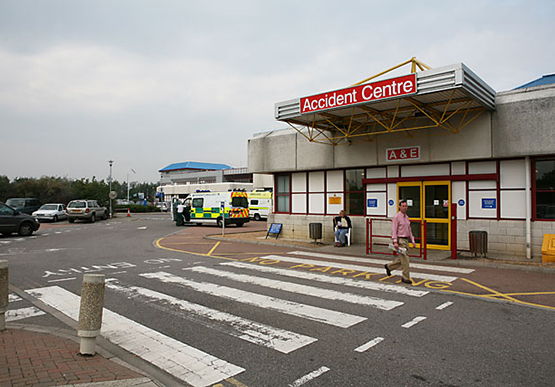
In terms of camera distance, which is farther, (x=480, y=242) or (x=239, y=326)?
(x=480, y=242)

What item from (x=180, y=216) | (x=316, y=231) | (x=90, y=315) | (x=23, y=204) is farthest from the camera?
(x=23, y=204)

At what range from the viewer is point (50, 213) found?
33.8m

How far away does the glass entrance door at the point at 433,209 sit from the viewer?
14.4 m

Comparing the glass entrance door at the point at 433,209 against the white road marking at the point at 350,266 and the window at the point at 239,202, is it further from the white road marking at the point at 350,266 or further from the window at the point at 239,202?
the window at the point at 239,202

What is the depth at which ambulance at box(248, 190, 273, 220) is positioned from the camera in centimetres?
3603

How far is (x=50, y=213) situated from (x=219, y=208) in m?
15.2

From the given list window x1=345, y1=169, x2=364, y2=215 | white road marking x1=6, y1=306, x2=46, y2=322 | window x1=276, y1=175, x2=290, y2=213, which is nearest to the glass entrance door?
window x1=345, y1=169, x2=364, y2=215

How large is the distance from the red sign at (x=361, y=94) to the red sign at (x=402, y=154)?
3.55 metres

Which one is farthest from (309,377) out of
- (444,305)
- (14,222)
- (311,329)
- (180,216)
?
(180,216)

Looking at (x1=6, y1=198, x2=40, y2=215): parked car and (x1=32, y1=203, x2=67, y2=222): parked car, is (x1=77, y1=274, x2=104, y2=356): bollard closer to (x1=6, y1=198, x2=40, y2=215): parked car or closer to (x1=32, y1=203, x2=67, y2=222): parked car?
(x1=32, y1=203, x2=67, y2=222): parked car

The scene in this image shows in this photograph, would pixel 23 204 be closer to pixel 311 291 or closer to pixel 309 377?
pixel 311 291

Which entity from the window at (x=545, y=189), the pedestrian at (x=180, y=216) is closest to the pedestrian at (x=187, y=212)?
the pedestrian at (x=180, y=216)

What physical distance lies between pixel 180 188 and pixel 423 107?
69768 millimetres

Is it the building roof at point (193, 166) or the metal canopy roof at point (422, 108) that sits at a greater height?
the building roof at point (193, 166)
